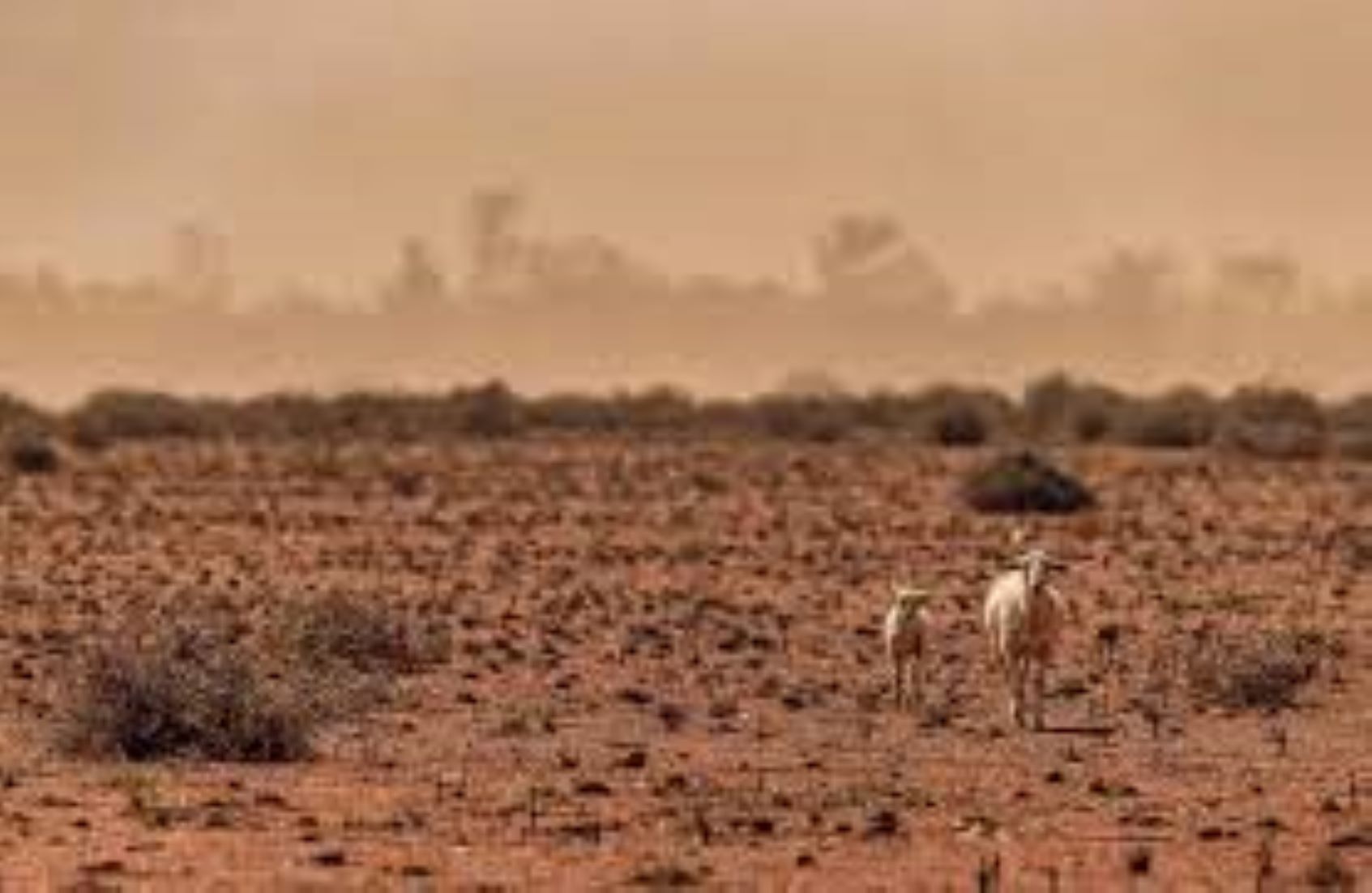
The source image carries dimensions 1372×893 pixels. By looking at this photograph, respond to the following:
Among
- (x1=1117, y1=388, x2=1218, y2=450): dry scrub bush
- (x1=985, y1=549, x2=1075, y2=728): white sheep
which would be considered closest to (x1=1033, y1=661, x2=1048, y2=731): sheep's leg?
(x1=985, y1=549, x2=1075, y2=728): white sheep

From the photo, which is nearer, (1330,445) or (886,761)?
(886,761)

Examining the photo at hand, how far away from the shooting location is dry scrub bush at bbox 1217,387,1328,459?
308 ft

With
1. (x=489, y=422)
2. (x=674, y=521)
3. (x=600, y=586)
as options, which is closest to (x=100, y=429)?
(x=489, y=422)

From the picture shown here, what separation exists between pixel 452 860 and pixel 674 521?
39.8 m

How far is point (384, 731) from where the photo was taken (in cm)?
3067

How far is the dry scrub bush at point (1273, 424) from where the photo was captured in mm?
93938

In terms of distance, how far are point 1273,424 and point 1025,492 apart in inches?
1629

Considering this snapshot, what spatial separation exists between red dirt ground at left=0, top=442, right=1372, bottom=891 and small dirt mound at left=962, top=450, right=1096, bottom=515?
21.3 inches

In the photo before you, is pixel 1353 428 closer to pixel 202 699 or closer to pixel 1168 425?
pixel 1168 425

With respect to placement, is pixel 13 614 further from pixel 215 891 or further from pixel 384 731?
pixel 215 891

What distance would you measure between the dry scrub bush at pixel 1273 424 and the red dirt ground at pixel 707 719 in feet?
87.6

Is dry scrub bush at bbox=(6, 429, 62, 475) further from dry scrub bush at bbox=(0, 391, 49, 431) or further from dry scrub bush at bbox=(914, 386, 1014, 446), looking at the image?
dry scrub bush at bbox=(914, 386, 1014, 446)

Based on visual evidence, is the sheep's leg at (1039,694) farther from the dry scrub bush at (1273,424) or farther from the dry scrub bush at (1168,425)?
the dry scrub bush at (1168,425)

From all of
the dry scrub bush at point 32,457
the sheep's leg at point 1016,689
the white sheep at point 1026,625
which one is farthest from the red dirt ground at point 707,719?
the dry scrub bush at point 32,457
